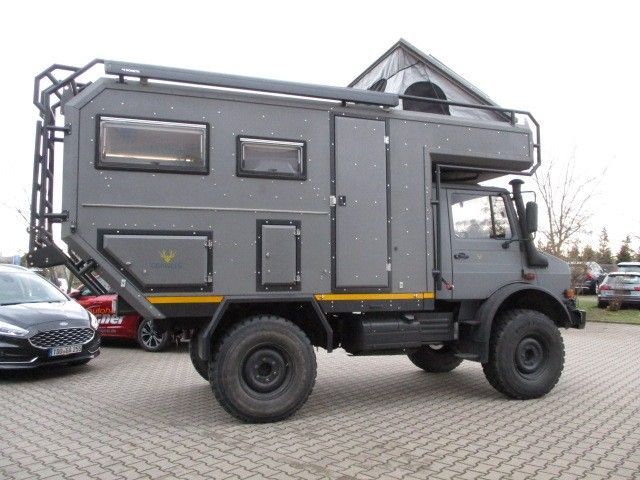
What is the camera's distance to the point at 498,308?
6316mm

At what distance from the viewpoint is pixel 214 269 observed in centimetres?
526

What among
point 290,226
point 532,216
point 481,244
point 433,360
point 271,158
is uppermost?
point 271,158

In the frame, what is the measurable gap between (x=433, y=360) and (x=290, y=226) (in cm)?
347

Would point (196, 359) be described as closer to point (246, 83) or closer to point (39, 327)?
point (39, 327)

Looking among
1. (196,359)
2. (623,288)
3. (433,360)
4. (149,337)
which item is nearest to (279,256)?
(196,359)

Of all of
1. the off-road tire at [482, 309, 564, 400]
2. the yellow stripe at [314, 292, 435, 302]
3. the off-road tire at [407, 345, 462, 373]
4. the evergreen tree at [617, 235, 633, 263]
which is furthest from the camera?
the evergreen tree at [617, 235, 633, 263]

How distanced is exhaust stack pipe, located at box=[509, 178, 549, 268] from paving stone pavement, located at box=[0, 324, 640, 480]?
5.15 feet

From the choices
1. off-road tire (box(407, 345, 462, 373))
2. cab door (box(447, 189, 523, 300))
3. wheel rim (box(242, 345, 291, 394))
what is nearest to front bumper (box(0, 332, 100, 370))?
wheel rim (box(242, 345, 291, 394))

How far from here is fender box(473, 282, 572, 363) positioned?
19.9 feet

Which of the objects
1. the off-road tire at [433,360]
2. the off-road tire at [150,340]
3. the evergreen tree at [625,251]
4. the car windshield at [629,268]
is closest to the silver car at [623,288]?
the car windshield at [629,268]

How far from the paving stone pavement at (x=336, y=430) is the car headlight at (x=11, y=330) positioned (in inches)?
27.3

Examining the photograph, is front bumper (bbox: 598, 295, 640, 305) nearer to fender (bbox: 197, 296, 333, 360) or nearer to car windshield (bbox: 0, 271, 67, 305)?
fender (bbox: 197, 296, 333, 360)

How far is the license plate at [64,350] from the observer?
7.48 m

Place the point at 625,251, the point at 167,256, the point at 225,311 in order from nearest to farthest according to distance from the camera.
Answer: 1. the point at 167,256
2. the point at 225,311
3. the point at 625,251
